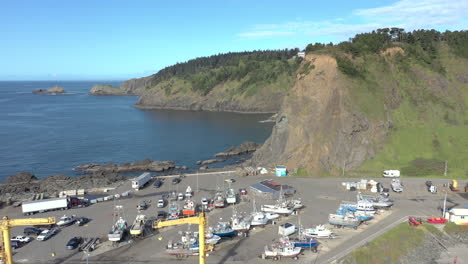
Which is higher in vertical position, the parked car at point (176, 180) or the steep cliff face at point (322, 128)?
the steep cliff face at point (322, 128)

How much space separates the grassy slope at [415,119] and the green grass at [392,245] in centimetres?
1865

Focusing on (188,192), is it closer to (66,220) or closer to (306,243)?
(66,220)

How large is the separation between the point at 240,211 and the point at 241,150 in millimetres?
41835

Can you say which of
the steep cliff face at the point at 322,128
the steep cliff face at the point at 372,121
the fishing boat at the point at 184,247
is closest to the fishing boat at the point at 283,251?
the fishing boat at the point at 184,247

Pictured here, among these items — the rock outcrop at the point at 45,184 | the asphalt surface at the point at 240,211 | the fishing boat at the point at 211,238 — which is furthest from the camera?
the rock outcrop at the point at 45,184

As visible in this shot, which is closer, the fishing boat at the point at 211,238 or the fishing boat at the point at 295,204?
the fishing boat at the point at 211,238

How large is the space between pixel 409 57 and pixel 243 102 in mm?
93659

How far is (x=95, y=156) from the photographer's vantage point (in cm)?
8356

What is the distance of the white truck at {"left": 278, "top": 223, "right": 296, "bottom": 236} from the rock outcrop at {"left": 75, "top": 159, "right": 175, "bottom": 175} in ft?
132

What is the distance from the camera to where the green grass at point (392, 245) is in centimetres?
3238

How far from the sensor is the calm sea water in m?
80.2

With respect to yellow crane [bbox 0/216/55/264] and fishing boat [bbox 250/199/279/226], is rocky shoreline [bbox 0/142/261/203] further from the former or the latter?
yellow crane [bbox 0/216/55/264]

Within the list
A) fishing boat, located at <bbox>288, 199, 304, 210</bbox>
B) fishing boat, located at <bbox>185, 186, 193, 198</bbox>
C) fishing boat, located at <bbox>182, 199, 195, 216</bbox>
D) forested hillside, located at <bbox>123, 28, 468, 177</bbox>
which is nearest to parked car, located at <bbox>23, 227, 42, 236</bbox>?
fishing boat, located at <bbox>182, 199, 195, 216</bbox>

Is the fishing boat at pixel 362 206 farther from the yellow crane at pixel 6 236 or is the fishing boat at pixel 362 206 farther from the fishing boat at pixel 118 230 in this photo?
the yellow crane at pixel 6 236
